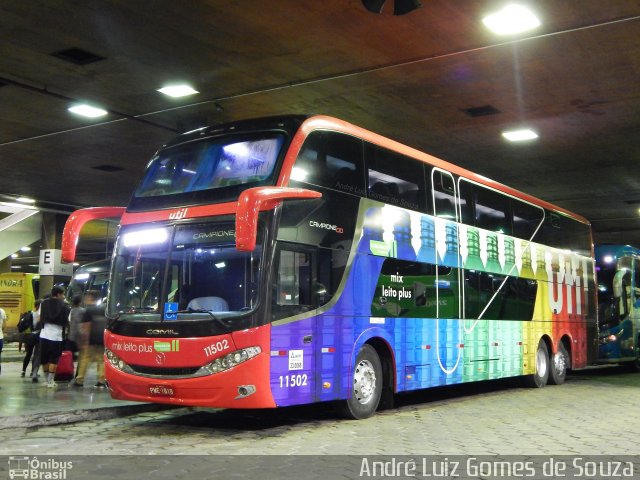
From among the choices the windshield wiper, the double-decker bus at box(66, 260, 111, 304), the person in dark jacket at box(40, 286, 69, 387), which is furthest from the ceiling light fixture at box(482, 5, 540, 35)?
the double-decker bus at box(66, 260, 111, 304)

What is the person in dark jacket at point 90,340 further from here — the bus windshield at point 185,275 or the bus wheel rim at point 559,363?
the bus wheel rim at point 559,363

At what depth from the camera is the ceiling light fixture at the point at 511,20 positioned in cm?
1010

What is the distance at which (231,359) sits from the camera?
8719 millimetres

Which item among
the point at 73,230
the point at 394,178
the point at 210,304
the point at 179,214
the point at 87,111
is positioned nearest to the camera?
the point at 210,304

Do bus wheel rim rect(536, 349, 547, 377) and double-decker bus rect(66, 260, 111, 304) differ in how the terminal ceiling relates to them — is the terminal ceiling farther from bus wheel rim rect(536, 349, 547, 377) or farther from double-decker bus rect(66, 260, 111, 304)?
bus wheel rim rect(536, 349, 547, 377)

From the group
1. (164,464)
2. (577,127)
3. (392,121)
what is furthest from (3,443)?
(577,127)

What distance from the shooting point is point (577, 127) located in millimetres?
16016

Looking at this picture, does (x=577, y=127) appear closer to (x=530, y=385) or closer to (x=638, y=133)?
(x=638, y=133)

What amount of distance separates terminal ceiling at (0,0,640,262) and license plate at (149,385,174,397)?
528 centimetres

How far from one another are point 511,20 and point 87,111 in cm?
921

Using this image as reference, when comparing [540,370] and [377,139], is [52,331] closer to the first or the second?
[377,139]

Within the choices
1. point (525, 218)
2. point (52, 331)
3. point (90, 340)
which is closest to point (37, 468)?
point (90, 340)

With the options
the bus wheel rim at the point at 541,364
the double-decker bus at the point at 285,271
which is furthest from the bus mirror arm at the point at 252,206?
the bus wheel rim at the point at 541,364

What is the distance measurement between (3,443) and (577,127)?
13.3 meters
